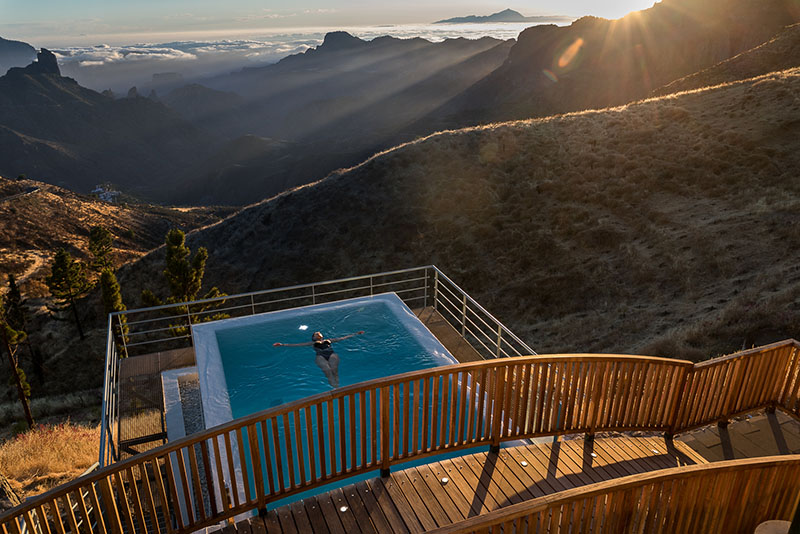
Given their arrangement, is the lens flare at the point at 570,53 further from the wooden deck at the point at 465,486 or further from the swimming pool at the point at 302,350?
the wooden deck at the point at 465,486

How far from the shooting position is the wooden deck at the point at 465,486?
4605mm

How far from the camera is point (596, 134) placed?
→ 99.5ft

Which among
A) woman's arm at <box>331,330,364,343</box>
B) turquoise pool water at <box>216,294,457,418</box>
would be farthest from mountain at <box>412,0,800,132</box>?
woman's arm at <box>331,330,364,343</box>

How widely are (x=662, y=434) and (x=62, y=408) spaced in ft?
75.8

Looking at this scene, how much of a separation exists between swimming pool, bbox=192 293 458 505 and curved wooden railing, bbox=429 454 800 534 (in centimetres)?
594

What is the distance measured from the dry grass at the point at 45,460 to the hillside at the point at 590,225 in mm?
13321

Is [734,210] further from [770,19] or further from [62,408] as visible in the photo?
[770,19]

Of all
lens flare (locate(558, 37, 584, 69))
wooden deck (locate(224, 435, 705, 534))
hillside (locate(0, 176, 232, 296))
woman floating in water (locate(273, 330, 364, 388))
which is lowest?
hillside (locate(0, 176, 232, 296))

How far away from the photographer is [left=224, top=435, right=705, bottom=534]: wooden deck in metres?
4.61

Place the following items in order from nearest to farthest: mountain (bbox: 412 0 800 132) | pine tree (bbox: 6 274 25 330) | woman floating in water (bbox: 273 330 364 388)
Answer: woman floating in water (bbox: 273 330 364 388)
pine tree (bbox: 6 274 25 330)
mountain (bbox: 412 0 800 132)

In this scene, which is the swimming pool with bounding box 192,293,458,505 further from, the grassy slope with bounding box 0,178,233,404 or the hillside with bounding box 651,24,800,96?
the hillside with bounding box 651,24,800,96

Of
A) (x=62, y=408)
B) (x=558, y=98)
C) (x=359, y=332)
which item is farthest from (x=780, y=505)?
(x=558, y=98)

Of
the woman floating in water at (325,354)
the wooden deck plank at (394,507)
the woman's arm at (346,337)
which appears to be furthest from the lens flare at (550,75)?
the wooden deck plank at (394,507)

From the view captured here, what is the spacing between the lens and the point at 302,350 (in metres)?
11.2
